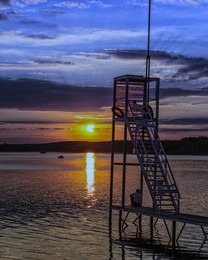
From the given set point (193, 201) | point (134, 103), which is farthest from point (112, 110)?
point (193, 201)

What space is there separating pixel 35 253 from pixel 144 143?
9.11 meters

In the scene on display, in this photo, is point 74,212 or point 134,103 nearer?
point 134,103

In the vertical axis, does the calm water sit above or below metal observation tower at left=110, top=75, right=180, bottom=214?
below

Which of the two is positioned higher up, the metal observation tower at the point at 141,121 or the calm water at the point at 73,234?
the metal observation tower at the point at 141,121

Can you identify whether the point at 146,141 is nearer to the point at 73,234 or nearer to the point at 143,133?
the point at 143,133

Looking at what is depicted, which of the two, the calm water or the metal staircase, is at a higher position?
the metal staircase

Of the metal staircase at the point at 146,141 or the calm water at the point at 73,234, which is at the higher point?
the metal staircase at the point at 146,141

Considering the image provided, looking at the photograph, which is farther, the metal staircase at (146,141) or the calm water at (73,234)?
the metal staircase at (146,141)

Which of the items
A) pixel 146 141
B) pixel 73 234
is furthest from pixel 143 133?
pixel 73 234

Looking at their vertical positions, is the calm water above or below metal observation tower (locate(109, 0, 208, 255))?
below

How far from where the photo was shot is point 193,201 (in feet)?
152

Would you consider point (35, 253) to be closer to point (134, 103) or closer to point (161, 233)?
point (161, 233)

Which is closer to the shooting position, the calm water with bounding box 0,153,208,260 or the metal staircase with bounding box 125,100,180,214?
the calm water with bounding box 0,153,208,260

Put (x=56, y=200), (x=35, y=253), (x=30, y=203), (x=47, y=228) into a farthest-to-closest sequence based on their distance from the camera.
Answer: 1. (x=56, y=200)
2. (x=30, y=203)
3. (x=47, y=228)
4. (x=35, y=253)
